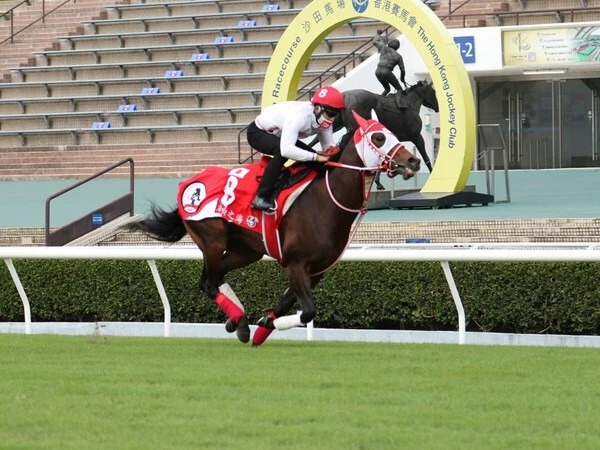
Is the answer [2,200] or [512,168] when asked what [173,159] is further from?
[512,168]

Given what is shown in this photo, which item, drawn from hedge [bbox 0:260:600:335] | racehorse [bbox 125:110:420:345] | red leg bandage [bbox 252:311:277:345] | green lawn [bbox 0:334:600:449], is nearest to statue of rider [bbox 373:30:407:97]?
hedge [bbox 0:260:600:335]

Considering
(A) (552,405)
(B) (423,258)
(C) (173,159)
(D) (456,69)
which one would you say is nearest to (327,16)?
(D) (456,69)

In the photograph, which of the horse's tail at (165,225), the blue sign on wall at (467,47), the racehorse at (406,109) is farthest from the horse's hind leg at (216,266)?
the blue sign on wall at (467,47)

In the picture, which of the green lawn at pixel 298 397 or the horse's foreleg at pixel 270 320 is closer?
the green lawn at pixel 298 397

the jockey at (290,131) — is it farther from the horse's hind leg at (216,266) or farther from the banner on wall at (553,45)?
the banner on wall at (553,45)

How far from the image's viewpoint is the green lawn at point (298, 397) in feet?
16.1

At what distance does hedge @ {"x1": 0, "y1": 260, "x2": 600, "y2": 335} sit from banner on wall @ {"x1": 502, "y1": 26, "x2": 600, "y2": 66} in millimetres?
13248

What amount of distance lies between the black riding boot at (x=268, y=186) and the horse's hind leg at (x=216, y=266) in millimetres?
421

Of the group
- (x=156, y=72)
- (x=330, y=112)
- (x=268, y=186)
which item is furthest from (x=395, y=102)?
(x=156, y=72)

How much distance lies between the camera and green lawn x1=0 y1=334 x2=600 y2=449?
4906 millimetres

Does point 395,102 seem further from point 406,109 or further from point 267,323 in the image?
point 267,323

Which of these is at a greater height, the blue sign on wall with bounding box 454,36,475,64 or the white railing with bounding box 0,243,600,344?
the blue sign on wall with bounding box 454,36,475,64

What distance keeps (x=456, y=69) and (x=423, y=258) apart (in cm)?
775

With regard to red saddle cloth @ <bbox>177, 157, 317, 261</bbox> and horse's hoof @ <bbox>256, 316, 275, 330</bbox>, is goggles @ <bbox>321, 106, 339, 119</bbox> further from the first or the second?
horse's hoof @ <bbox>256, 316, 275, 330</bbox>
